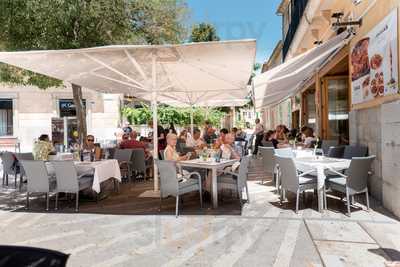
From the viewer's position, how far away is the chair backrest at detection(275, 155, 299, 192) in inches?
214

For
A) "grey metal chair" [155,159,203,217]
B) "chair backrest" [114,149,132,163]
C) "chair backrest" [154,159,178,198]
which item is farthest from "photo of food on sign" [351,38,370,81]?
"chair backrest" [114,149,132,163]

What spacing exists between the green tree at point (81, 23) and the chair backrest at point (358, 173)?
22.6ft

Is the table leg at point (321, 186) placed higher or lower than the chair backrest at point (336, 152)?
lower

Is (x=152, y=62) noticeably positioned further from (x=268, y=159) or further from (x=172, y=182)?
(x=268, y=159)

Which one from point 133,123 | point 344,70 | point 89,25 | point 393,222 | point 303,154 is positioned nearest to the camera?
point 393,222

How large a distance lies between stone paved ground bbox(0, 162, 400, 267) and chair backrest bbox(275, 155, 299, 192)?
0.39 m

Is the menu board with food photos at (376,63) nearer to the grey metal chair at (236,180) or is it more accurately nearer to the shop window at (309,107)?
the grey metal chair at (236,180)

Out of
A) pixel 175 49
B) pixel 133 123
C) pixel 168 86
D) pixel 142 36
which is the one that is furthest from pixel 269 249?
pixel 133 123

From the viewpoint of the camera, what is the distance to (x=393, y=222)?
4820 millimetres

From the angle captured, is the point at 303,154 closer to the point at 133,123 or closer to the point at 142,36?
the point at 142,36

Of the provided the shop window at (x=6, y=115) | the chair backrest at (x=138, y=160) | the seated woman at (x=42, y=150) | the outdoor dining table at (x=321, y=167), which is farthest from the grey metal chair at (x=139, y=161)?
the shop window at (x=6, y=115)

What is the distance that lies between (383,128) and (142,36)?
7536 millimetres

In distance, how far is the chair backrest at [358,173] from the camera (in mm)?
5129

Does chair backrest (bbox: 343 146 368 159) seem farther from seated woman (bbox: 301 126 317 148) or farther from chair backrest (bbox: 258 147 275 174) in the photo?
seated woman (bbox: 301 126 317 148)
